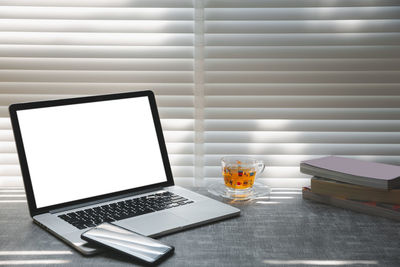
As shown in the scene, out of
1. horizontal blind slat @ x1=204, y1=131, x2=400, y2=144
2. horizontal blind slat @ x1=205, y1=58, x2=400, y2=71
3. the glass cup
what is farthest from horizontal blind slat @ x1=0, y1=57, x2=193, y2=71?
the glass cup

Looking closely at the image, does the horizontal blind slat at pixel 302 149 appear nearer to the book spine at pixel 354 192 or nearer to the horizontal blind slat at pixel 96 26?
the book spine at pixel 354 192

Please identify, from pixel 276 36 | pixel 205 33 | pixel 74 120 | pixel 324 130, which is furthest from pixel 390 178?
pixel 74 120

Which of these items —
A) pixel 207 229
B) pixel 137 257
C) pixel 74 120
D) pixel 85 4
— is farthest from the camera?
pixel 85 4

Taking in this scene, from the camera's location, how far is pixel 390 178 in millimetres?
1206

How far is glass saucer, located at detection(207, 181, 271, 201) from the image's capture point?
136 centimetres

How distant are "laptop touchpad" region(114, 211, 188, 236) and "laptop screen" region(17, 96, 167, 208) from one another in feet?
0.55

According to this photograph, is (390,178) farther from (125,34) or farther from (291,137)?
(125,34)

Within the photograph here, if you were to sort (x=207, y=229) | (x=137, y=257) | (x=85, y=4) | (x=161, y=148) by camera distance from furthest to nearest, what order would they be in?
(x=85, y=4)
(x=161, y=148)
(x=207, y=229)
(x=137, y=257)

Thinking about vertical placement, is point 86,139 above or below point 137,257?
above

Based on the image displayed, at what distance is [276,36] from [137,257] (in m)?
0.85

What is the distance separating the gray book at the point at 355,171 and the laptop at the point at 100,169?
0.28m

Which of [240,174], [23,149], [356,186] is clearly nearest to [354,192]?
[356,186]

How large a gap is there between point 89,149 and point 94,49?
14.8 inches

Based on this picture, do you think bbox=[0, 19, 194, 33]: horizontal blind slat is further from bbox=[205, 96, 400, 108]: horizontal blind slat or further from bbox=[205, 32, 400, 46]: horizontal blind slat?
bbox=[205, 96, 400, 108]: horizontal blind slat
